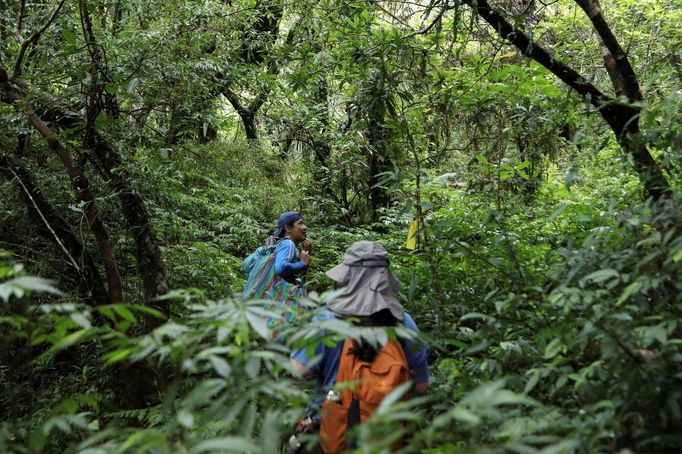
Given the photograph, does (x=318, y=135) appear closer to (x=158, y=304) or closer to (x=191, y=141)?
(x=191, y=141)

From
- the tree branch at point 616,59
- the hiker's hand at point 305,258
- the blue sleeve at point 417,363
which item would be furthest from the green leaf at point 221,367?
the hiker's hand at point 305,258

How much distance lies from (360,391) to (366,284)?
52 centimetres

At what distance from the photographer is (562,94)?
4848 mm

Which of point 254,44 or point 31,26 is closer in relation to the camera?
point 31,26

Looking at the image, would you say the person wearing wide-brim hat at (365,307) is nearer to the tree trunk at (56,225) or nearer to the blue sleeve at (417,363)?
the blue sleeve at (417,363)

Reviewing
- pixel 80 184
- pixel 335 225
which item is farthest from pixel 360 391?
pixel 335 225

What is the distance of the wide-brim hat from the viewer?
2.63m

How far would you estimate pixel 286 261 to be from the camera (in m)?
4.96

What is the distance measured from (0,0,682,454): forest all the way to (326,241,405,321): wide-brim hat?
0.91 feet

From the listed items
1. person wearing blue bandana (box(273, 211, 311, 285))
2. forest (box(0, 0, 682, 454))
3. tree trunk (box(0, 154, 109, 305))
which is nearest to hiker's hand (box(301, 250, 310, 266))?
person wearing blue bandana (box(273, 211, 311, 285))

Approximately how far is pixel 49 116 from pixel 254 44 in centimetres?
373

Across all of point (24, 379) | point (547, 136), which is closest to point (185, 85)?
point (24, 379)

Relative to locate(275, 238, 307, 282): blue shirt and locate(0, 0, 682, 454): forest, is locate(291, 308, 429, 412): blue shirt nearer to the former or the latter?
locate(0, 0, 682, 454): forest

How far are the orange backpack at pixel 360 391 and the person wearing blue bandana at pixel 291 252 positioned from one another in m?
2.43
